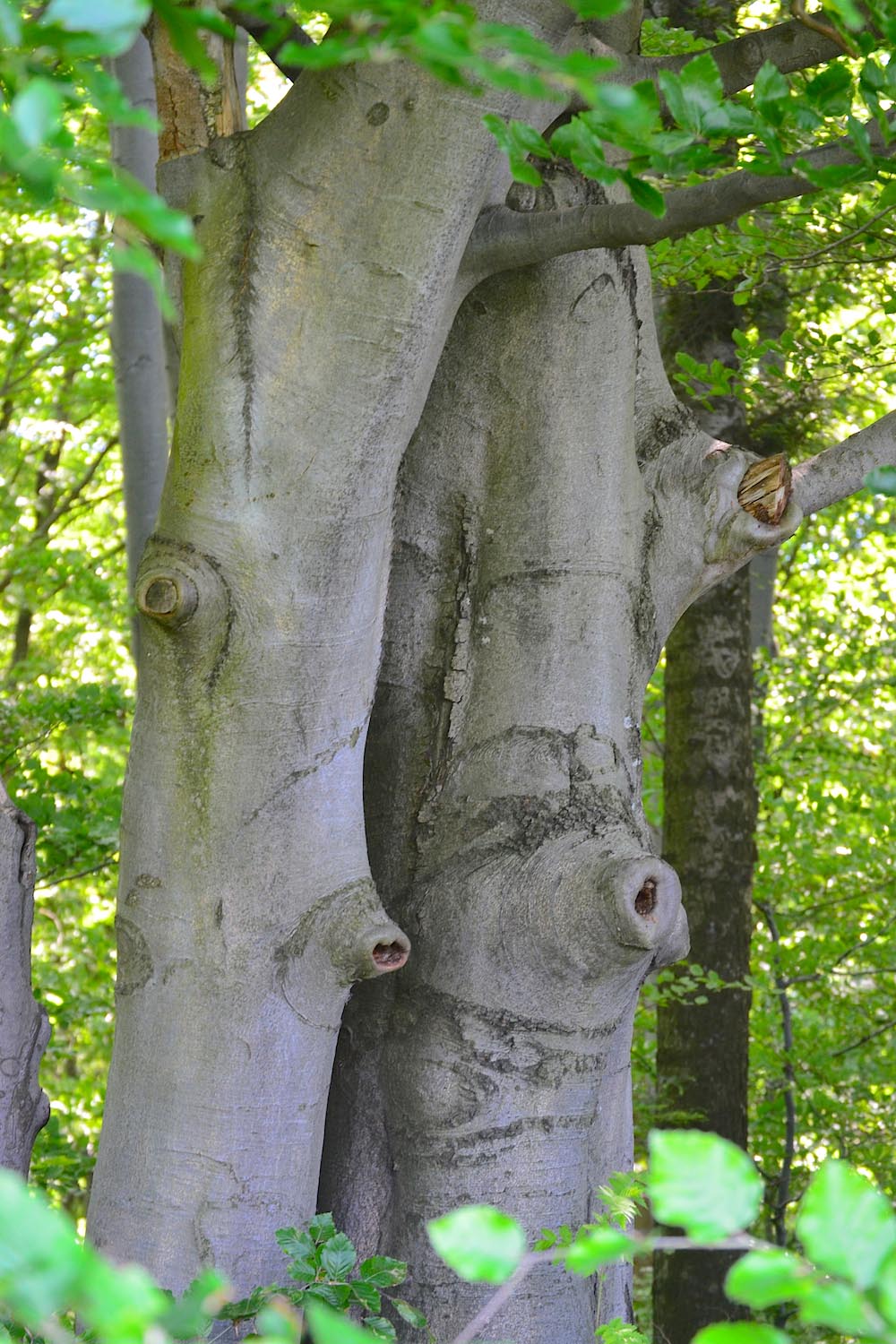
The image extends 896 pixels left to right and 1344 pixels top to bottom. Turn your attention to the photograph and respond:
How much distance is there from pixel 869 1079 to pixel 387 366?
491 cm

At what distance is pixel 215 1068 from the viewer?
84.4 inches

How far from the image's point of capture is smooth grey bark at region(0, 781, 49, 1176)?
221 centimetres

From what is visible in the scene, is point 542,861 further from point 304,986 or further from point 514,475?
point 514,475

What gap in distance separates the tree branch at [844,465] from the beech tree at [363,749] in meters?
0.43

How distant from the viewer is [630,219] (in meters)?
2.08

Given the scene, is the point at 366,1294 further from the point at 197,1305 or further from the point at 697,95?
the point at 697,95

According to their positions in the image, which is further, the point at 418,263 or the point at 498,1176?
the point at 498,1176

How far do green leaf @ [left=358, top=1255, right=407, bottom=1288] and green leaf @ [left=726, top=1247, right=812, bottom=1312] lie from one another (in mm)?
1378

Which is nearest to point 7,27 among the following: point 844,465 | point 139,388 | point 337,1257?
point 337,1257

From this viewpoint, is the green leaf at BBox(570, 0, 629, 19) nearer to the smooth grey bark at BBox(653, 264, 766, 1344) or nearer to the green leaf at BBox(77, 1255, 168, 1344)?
the green leaf at BBox(77, 1255, 168, 1344)

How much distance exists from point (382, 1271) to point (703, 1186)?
1400 mm

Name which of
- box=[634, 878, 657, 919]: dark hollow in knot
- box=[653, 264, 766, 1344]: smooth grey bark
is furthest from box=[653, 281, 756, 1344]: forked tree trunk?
box=[634, 878, 657, 919]: dark hollow in knot

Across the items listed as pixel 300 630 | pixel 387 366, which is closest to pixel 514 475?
pixel 387 366

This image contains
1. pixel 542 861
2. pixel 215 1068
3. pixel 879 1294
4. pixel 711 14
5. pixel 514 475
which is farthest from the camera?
pixel 711 14
